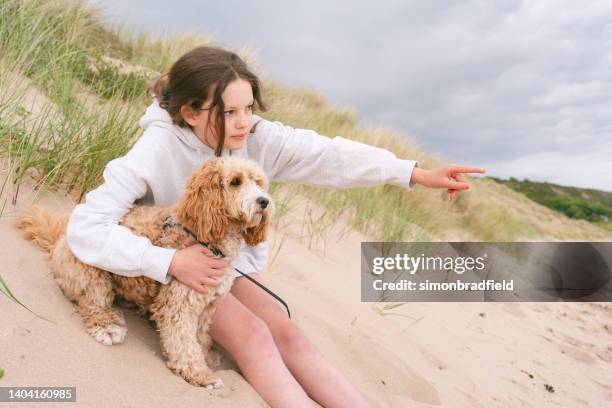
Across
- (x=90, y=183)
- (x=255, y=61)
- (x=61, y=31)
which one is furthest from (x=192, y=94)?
(x=255, y=61)

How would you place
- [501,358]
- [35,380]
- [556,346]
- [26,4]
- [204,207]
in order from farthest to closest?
1. [26,4]
2. [556,346]
3. [501,358]
4. [204,207]
5. [35,380]

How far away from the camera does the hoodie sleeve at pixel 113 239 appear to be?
2.62 metres

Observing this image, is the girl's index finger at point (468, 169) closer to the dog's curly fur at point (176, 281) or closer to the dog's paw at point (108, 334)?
the dog's curly fur at point (176, 281)

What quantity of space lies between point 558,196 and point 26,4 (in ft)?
91.8

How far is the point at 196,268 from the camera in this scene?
2695mm

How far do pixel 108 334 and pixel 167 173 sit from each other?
3.17ft

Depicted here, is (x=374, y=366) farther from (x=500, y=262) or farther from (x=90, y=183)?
(x=500, y=262)

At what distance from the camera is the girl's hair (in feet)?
9.95

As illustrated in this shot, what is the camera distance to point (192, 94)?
10.1 feet

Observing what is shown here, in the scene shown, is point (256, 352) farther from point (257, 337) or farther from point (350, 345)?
point (350, 345)

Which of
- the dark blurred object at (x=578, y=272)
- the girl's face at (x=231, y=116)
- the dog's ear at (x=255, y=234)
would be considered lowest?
the dark blurred object at (x=578, y=272)

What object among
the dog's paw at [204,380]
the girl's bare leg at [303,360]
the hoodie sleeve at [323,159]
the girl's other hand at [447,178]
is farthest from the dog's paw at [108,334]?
the girl's other hand at [447,178]

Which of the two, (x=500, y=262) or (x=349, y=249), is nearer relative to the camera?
(x=349, y=249)

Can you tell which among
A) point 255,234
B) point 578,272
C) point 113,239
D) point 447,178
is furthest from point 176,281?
point 578,272
